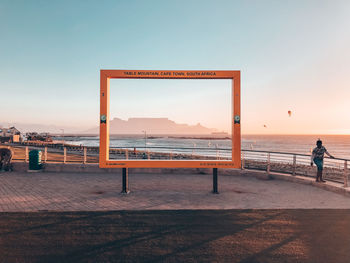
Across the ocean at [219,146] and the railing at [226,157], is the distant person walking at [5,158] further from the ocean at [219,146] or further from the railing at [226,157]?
the ocean at [219,146]

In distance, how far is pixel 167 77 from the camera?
6.41m

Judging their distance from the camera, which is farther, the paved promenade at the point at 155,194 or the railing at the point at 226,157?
the railing at the point at 226,157

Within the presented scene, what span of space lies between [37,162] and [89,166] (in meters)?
2.68

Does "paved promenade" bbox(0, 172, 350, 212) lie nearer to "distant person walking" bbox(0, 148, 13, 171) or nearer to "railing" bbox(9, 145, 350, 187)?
"railing" bbox(9, 145, 350, 187)

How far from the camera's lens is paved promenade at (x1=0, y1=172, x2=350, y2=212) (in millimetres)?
5430

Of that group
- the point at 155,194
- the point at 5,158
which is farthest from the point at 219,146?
the point at 155,194

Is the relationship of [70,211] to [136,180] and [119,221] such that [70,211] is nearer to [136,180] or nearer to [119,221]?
[119,221]

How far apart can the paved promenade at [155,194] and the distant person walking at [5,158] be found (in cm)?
189

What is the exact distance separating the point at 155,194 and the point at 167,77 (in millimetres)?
3811

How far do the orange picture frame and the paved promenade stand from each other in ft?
3.24

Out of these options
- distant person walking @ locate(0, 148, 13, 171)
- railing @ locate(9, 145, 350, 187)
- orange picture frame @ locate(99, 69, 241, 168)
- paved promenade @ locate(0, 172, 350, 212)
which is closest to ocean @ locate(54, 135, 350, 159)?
railing @ locate(9, 145, 350, 187)

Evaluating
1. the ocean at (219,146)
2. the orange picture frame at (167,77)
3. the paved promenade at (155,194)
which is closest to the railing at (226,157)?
the ocean at (219,146)

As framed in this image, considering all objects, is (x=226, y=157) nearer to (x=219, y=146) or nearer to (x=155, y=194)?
(x=155, y=194)

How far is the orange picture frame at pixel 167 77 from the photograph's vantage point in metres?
6.39
